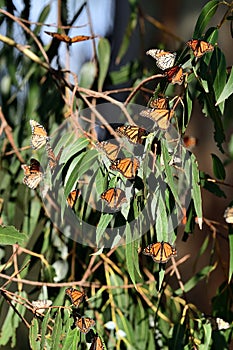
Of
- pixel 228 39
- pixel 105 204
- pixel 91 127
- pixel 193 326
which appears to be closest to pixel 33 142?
pixel 105 204

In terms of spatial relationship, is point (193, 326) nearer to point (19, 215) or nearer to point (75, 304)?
point (75, 304)

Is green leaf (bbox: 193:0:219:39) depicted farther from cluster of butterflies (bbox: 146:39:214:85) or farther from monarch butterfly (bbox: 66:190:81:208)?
monarch butterfly (bbox: 66:190:81:208)

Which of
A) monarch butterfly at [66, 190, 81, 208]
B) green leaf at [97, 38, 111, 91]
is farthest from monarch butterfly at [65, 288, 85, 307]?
green leaf at [97, 38, 111, 91]

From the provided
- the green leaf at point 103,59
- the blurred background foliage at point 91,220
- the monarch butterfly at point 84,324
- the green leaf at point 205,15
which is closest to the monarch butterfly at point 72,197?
the blurred background foliage at point 91,220

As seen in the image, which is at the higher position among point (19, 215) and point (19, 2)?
point (19, 2)

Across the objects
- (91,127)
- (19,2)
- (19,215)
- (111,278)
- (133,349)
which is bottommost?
(133,349)

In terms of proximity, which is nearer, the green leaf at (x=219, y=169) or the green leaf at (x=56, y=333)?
the green leaf at (x=56, y=333)

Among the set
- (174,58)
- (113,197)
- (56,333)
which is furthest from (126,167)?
(56,333)

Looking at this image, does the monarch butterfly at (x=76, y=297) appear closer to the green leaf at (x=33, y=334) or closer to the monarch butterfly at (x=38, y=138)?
the green leaf at (x=33, y=334)
